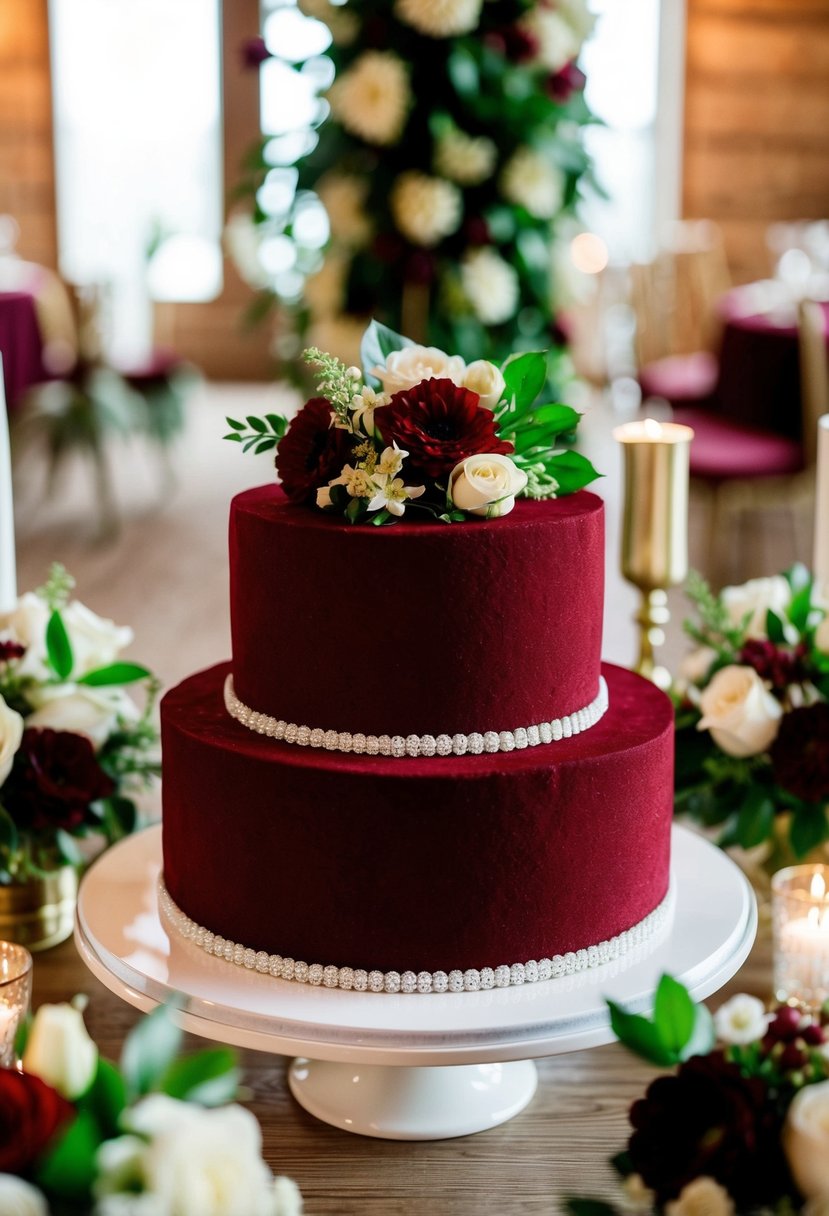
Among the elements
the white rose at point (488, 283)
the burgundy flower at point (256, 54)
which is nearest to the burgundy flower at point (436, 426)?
the white rose at point (488, 283)

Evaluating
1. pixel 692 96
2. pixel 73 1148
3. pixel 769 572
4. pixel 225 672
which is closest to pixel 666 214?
pixel 692 96

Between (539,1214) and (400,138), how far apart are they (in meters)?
2.42

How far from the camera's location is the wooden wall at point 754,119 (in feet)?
29.6

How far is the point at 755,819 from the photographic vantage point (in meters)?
2.10

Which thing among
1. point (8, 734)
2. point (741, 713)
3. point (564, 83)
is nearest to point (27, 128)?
point (564, 83)

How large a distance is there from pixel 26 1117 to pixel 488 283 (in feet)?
8.77

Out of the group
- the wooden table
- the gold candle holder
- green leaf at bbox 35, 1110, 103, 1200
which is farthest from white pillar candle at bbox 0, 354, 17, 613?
green leaf at bbox 35, 1110, 103, 1200

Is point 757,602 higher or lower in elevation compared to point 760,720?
higher

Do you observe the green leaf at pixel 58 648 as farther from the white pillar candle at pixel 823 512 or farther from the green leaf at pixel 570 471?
the white pillar candle at pixel 823 512

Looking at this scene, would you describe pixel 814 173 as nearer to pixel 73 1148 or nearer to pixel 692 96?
pixel 692 96

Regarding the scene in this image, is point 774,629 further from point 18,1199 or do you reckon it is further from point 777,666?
point 18,1199

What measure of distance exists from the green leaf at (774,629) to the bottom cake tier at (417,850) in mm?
559

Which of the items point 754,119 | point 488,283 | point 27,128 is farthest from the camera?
point 27,128

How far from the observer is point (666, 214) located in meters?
9.43
